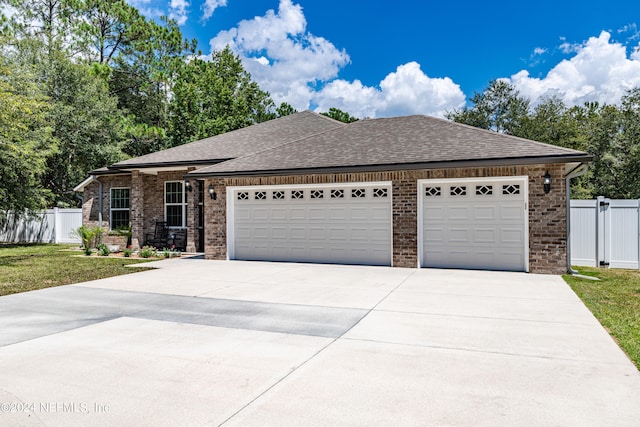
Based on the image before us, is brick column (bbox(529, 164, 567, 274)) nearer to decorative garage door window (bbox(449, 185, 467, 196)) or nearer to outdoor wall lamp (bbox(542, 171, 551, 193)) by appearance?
outdoor wall lamp (bbox(542, 171, 551, 193))

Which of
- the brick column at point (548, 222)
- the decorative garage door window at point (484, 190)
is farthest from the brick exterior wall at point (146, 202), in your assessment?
the brick column at point (548, 222)

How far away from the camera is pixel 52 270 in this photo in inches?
443

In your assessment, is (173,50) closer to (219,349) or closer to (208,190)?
(208,190)

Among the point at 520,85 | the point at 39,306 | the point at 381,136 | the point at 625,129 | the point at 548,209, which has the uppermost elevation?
the point at 520,85

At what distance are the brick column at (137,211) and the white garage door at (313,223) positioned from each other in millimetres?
5182

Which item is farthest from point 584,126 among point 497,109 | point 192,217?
point 192,217

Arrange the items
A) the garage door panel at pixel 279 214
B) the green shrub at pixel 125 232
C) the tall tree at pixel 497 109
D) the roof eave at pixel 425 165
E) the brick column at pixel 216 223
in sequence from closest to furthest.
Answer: the roof eave at pixel 425 165 < the garage door panel at pixel 279 214 < the brick column at pixel 216 223 < the green shrub at pixel 125 232 < the tall tree at pixel 497 109

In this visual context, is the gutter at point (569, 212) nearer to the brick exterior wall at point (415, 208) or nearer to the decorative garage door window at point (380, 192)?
the brick exterior wall at point (415, 208)

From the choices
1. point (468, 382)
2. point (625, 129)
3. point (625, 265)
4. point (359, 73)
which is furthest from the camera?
point (359, 73)

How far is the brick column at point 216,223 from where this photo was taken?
43.4 ft

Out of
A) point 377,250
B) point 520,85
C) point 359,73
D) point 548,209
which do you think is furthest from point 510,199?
point 520,85

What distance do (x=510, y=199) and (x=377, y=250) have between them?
A: 358 cm

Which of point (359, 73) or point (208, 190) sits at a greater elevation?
point (359, 73)

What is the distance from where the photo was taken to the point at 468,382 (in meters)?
3.72
